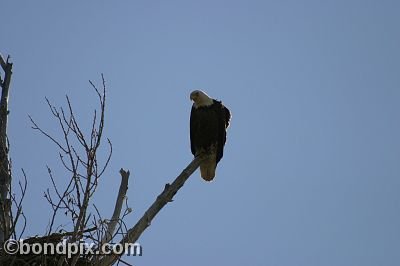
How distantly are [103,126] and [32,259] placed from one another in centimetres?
124

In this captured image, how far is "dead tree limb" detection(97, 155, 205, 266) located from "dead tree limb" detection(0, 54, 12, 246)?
2.24ft

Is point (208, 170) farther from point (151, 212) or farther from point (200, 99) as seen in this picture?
point (151, 212)

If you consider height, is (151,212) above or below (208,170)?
below

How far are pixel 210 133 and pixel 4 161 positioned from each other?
4.13 metres

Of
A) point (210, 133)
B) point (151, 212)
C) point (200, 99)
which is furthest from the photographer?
point (200, 99)

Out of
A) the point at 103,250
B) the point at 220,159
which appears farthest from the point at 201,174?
the point at 103,250

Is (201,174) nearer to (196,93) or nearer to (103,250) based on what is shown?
(196,93)

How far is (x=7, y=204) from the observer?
13.0 feet

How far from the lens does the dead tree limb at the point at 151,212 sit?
391 centimetres

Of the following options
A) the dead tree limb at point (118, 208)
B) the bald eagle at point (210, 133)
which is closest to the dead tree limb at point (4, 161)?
the dead tree limb at point (118, 208)

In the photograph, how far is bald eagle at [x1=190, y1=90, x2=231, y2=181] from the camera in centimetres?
823

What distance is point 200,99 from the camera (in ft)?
28.4

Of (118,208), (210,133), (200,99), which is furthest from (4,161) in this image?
(200,99)

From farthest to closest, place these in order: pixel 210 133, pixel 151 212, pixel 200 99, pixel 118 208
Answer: pixel 200 99 → pixel 210 133 → pixel 118 208 → pixel 151 212
